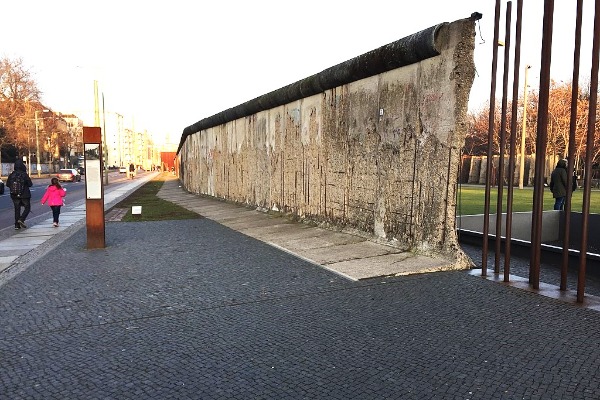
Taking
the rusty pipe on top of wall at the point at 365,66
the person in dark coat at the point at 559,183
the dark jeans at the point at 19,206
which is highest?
the rusty pipe on top of wall at the point at 365,66

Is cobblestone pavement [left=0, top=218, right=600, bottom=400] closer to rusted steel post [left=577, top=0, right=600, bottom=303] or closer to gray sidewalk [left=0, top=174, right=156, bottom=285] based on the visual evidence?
rusted steel post [left=577, top=0, right=600, bottom=303]

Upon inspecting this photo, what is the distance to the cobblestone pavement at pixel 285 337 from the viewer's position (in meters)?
3.08

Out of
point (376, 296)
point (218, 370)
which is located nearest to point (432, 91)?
point (376, 296)

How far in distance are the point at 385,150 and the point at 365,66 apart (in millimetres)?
1562

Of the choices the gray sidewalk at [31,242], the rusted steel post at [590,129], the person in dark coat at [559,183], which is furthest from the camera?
the person in dark coat at [559,183]

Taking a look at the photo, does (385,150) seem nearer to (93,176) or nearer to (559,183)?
(93,176)

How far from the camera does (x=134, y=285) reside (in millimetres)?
5695

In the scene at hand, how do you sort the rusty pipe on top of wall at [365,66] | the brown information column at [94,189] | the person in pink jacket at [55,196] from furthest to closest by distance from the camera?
the person in pink jacket at [55,196]
the brown information column at [94,189]
the rusty pipe on top of wall at [365,66]

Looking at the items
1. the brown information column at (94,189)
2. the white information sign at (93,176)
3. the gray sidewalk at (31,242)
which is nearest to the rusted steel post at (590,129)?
the gray sidewalk at (31,242)

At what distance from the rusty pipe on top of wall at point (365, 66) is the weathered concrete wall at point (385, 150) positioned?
9 cm

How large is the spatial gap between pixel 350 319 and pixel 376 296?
798mm

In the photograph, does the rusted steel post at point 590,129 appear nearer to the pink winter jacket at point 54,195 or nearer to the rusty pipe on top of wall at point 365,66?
the rusty pipe on top of wall at point 365,66

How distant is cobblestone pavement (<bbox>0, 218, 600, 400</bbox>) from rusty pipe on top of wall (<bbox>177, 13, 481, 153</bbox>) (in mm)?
3163

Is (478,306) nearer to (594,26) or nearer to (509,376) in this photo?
(509,376)
